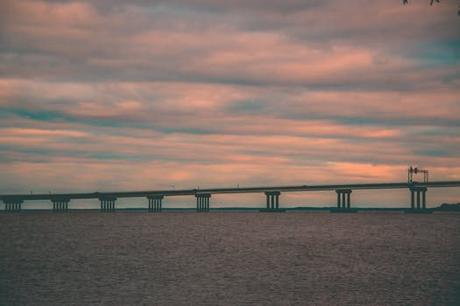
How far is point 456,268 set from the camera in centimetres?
6675

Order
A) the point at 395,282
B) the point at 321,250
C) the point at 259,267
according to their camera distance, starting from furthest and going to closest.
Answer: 1. the point at 321,250
2. the point at 259,267
3. the point at 395,282

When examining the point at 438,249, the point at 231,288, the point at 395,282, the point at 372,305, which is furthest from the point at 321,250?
the point at 372,305

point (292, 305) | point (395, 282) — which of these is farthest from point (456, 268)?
point (292, 305)

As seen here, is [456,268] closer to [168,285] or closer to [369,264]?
[369,264]

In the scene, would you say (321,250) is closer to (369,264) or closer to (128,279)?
(369,264)

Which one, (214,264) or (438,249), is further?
(438,249)

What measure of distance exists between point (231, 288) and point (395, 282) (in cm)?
1379

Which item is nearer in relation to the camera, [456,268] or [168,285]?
[168,285]

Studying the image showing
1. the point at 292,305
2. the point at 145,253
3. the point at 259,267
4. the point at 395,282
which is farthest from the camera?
the point at 145,253

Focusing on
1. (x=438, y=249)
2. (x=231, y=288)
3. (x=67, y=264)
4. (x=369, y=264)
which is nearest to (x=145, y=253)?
(x=67, y=264)

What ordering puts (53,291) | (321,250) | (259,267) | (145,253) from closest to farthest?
(53,291), (259,267), (145,253), (321,250)

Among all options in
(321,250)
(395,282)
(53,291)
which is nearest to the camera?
(53,291)

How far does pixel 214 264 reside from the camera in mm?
68750

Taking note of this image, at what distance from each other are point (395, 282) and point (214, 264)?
19.8 meters
